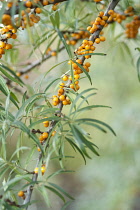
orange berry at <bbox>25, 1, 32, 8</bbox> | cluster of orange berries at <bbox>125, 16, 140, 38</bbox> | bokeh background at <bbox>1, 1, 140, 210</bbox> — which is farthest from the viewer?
bokeh background at <bbox>1, 1, 140, 210</bbox>

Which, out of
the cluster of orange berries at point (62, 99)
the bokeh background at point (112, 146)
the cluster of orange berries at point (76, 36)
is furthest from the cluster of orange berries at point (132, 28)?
the cluster of orange berries at point (62, 99)

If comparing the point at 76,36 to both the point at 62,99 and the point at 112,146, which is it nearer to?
the point at 62,99

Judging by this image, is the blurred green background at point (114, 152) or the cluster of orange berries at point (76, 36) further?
the blurred green background at point (114, 152)

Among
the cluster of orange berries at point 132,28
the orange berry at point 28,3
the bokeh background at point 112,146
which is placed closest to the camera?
the orange berry at point 28,3

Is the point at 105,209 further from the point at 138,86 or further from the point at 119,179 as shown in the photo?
the point at 138,86

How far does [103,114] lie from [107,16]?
88.5 inches

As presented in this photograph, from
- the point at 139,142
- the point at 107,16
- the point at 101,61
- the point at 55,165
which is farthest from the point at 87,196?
the point at 107,16

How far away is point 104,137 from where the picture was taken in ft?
8.87

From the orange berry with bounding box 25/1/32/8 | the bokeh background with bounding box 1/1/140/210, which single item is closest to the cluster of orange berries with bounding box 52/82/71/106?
the orange berry with bounding box 25/1/32/8

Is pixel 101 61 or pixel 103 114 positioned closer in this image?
pixel 101 61

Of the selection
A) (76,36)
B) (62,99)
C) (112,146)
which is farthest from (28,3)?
(112,146)

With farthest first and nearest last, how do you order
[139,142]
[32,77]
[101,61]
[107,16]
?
[32,77] → [101,61] → [139,142] → [107,16]

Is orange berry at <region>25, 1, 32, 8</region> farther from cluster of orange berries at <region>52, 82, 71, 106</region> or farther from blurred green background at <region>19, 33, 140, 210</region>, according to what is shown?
blurred green background at <region>19, 33, 140, 210</region>

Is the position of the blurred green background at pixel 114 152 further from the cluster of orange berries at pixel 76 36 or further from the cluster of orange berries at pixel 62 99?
the cluster of orange berries at pixel 62 99
